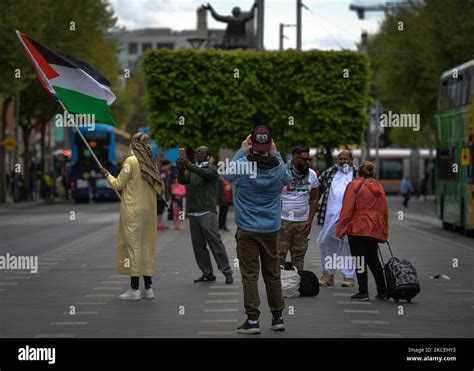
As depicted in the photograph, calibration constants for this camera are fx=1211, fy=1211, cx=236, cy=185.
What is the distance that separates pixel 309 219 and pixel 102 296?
264cm

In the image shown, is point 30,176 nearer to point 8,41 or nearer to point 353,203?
point 8,41

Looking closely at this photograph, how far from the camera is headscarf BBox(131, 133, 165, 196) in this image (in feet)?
45.1

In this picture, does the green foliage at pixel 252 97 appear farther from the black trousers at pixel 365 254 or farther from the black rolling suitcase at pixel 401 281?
the black rolling suitcase at pixel 401 281

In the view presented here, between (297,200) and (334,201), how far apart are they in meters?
0.91

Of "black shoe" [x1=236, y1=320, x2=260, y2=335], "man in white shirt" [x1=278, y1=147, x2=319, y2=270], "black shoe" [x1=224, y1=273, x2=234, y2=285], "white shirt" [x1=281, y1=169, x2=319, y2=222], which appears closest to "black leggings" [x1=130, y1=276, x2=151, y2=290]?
"man in white shirt" [x1=278, y1=147, x2=319, y2=270]

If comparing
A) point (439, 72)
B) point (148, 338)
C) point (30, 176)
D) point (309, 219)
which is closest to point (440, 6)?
point (439, 72)

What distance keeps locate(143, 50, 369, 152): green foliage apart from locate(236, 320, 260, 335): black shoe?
97.0 ft

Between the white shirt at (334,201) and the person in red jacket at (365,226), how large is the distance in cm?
142

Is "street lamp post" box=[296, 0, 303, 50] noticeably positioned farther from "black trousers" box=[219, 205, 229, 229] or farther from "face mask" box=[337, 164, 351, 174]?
"face mask" box=[337, 164, 351, 174]

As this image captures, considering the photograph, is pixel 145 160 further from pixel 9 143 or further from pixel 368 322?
pixel 9 143

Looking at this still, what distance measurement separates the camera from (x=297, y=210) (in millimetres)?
14672

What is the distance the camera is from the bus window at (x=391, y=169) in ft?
268

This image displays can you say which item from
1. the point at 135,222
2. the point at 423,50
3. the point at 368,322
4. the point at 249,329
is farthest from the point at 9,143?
the point at 249,329

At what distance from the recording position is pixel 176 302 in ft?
44.5
